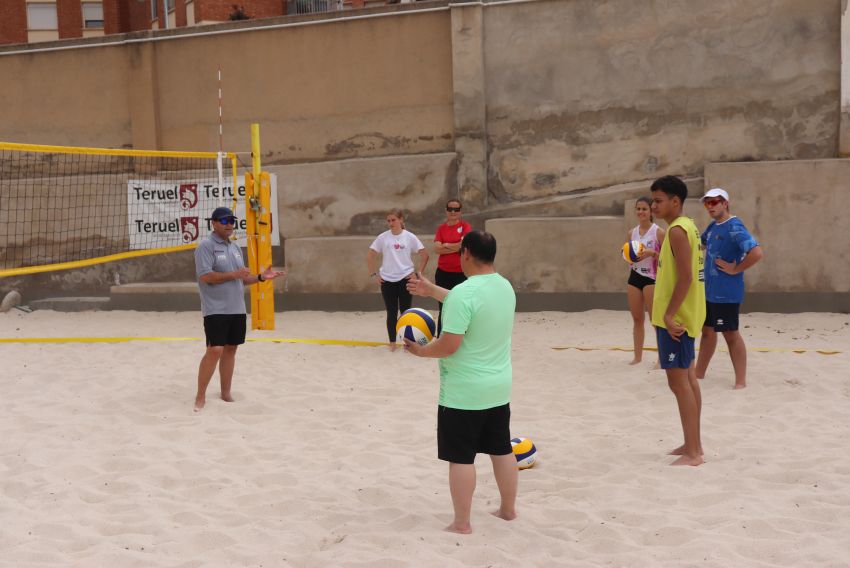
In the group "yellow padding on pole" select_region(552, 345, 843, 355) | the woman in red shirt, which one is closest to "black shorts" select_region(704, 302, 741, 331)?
"yellow padding on pole" select_region(552, 345, 843, 355)

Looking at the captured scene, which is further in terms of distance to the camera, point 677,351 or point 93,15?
point 93,15

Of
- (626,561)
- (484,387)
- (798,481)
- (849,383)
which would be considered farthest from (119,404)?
(849,383)

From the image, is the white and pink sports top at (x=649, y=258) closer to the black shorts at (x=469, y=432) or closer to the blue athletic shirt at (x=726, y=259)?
the blue athletic shirt at (x=726, y=259)

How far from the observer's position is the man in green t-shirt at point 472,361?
3.38 metres

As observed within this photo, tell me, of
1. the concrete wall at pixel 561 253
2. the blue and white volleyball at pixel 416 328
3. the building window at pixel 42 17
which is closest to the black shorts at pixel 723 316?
the blue and white volleyball at pixel 416 328

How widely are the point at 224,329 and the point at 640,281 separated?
3.41m

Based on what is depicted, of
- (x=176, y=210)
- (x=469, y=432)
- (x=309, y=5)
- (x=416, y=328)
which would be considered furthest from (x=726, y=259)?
(x=309, y=5)

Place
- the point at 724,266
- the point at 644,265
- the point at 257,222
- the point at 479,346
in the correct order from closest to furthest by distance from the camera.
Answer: the point at 479,346 < the point at 724,266 < the point at 644,265 < the point at 257,222

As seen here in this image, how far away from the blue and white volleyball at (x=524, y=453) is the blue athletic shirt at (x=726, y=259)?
2.21 m

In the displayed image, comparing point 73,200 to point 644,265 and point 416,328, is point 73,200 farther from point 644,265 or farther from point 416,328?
point 416,328

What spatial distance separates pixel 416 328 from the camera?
3.74m

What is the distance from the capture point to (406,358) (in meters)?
7.84

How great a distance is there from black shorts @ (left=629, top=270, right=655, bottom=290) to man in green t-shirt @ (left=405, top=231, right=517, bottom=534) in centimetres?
350

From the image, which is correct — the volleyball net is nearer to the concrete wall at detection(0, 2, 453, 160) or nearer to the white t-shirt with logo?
the concrete wall at detection(0, 2, 453, 160)
